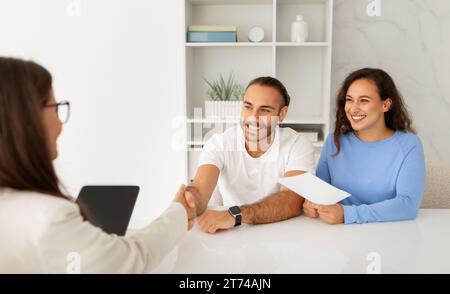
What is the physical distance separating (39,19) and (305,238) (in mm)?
2761

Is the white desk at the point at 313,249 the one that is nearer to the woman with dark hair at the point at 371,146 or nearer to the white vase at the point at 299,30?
the woman with dark hair at the point at 371,146

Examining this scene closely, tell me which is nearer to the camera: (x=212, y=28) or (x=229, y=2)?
(x=212, y=28)

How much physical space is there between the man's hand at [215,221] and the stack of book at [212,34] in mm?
1741

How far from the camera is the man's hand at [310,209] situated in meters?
1.62

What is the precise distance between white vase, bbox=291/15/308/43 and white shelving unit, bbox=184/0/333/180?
91 millimetres

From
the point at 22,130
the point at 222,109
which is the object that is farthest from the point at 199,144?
the point at 22,130

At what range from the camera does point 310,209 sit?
163cm

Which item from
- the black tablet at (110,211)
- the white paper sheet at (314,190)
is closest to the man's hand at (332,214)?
the white paper sheet at (314,190)

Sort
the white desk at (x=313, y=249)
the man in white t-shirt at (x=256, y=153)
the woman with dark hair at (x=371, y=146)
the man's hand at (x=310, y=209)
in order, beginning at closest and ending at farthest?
1. the white desk at (x=313, y=249)
2. the man's hand at (x=310, y=209)
3. the woman with dark hair at (x=371, y=146)
4. the man in white t-shirt at (x=256, y=153)

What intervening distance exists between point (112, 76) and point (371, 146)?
7.02 feet

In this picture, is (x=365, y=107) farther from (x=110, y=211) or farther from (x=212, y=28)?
(x=212, y=28)

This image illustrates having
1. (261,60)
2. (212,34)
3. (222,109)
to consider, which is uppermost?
(212,34)

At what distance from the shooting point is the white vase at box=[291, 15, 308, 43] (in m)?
2.99
